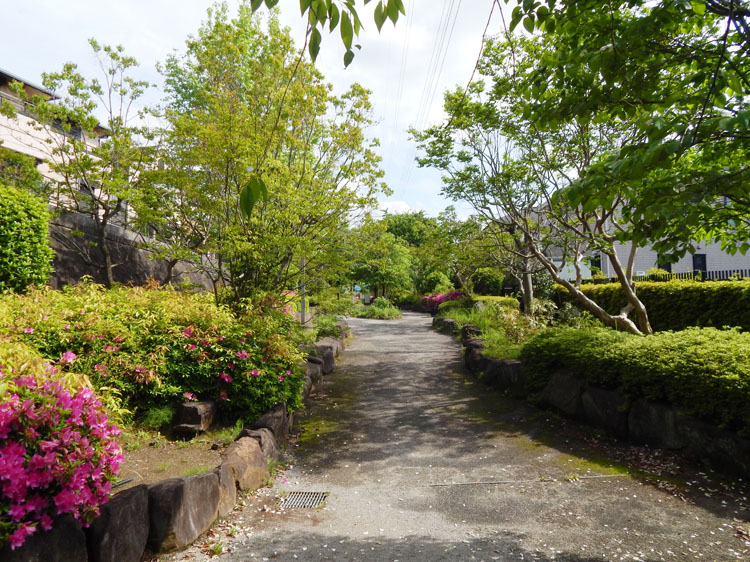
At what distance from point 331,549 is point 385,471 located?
1639mm

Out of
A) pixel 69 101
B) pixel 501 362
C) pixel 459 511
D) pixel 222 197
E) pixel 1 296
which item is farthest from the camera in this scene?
pixel 69 101

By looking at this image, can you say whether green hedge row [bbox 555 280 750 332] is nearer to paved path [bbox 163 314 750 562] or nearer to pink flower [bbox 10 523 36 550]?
paved path [bbox 163 314 750 562]

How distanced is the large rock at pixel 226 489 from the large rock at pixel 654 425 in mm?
4594

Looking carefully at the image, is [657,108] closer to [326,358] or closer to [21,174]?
[326,358]

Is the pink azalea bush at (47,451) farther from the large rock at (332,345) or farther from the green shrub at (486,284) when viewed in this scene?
the green shrub at (486,284)

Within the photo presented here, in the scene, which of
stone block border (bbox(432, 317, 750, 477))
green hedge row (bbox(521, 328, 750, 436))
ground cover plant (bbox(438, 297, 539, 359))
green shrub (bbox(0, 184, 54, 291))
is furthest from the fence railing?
green shrub (bbox(0, 184, 54, 291))

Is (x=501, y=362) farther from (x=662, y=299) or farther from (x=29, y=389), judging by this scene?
(x=29, y=389)

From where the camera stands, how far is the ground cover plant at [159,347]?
4.46 meters

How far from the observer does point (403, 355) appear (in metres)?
12.1

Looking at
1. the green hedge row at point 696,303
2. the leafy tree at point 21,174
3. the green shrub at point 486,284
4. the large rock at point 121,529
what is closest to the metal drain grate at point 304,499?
the large rock at point 121,529

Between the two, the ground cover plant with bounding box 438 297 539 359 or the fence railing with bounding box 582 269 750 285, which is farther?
the fence railing with bounding box 582 269 750 285

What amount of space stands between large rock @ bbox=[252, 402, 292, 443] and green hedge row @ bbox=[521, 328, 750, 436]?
4042mm

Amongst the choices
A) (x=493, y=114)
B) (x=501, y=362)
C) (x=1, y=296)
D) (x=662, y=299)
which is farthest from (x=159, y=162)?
(x=662, y=299)

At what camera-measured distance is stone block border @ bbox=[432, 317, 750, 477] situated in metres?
4.29
